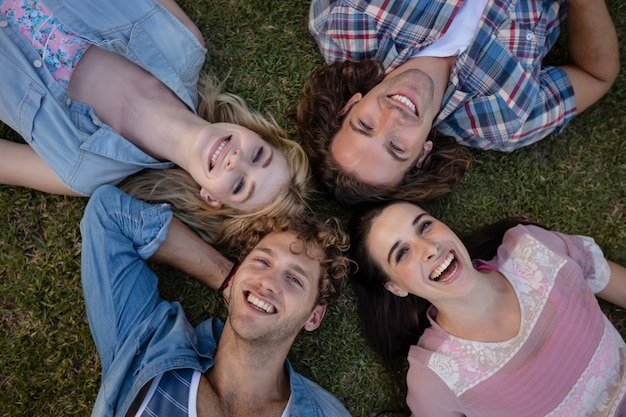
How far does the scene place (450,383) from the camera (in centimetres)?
320

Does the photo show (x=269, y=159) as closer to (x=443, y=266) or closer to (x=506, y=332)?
(x=443, y=266)

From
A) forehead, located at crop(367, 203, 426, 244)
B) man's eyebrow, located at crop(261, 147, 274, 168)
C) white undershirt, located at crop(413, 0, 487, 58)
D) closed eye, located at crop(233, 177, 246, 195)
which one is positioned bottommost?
forehead, located at crop(367, 203, 426, 244)

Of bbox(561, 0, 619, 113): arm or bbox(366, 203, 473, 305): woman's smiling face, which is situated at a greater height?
bbox(561, 0, 619, 113): arm

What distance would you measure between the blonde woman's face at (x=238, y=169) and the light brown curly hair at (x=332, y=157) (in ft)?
1.33

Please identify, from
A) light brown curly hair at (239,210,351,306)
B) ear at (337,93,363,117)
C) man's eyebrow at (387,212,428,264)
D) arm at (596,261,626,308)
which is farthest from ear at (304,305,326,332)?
arm at (596,261,626,308)

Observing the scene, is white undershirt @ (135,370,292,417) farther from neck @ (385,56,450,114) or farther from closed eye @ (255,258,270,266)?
neck @ (385,56,450,114)

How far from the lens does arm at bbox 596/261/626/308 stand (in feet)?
11.6

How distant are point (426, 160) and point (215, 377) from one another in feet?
6.79

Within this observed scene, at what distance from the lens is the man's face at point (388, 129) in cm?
304

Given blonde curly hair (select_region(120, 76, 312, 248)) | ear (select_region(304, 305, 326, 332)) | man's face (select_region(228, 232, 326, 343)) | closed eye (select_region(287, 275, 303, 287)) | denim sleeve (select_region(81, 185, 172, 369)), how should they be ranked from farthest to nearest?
1. blonde curly hair (select_region(120, 76, 312, 248))
2. ear (select_region(304, 305, 326, 332))
3. denim sleeve (select_region(81, 185, 172, 369))
4. closed eye (select_region(287, 275, 303, 287))
5. man's face (select_region(228, 232, 326, 343))

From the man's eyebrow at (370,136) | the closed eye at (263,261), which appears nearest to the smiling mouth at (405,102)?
the man's eyebrow at (370,136)

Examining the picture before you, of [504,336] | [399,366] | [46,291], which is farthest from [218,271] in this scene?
[504,336]

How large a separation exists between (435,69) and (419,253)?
4.39 ft

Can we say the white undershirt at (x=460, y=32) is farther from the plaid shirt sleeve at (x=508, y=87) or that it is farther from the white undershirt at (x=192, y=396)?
the white undershirt at (x=192, y=396)
